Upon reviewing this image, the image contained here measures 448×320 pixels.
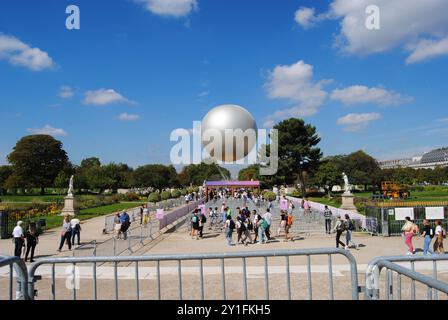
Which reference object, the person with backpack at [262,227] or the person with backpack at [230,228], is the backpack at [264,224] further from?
the person with backpack at [230,228]

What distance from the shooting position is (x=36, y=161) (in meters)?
87.5

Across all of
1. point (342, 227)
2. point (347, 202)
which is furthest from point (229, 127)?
point (342, 227)

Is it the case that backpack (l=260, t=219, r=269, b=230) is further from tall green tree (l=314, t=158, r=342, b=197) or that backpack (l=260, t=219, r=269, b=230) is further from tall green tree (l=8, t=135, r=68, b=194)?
tall green tree (l=8, t=135, r=68, b=194)

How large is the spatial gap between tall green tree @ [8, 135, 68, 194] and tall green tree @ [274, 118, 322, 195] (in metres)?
54.1

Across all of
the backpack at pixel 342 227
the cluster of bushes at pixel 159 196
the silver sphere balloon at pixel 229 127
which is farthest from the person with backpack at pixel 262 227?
the silver sphere balloon at pixel 229 127

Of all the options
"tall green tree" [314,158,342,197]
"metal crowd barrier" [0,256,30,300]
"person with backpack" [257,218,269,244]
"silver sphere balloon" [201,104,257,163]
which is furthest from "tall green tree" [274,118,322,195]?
"metal crowd barrier" [0,256,30,300]

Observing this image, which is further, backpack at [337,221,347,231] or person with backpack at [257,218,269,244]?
person with backpack at [257,218,269,244]

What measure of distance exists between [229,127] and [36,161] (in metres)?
45.3

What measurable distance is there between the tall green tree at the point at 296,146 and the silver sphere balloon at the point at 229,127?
10.2 meters

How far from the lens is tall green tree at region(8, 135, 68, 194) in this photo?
86.0m
